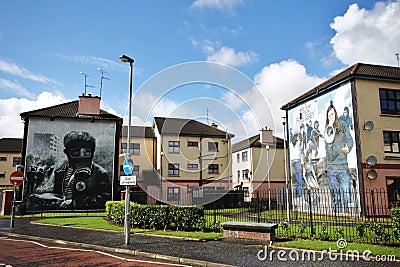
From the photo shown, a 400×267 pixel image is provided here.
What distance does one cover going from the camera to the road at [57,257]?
27.9ft

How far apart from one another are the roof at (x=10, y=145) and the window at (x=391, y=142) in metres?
57.3

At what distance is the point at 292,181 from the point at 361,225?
1855 cm

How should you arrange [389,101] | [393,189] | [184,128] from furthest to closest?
[184,128], [389,101], [393,189]

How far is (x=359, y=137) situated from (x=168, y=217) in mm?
14438

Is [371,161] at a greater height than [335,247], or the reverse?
[371,161]

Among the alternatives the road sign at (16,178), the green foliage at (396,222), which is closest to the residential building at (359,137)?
the green foliage at (396,222)

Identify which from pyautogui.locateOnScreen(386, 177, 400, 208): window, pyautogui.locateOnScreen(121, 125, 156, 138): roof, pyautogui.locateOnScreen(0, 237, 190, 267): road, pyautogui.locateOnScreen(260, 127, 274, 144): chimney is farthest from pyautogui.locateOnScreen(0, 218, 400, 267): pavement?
pyautogui.locateOnScreen(260, 127, 274, 144): chimney

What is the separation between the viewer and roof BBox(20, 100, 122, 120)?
95.3ft

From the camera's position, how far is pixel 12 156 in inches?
2275

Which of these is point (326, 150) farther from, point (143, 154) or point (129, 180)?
point (143, 154)

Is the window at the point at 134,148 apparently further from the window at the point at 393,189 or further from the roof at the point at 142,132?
the window at the point at 393,189

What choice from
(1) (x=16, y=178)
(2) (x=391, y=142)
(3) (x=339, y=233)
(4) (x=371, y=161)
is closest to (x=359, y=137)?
(4) (x=371, y=161)

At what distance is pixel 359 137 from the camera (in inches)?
863

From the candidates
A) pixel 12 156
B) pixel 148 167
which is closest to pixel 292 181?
pixel 148 167
